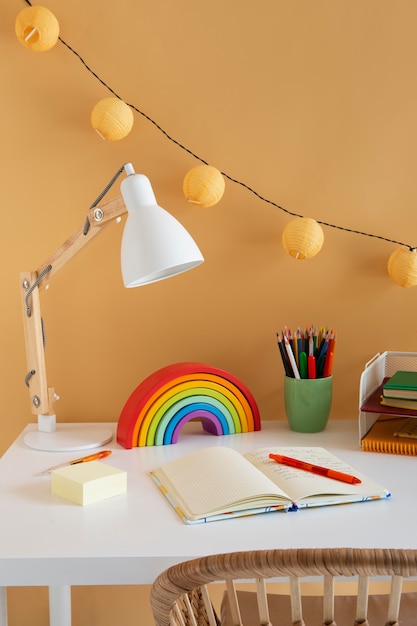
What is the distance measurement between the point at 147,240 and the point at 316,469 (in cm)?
48

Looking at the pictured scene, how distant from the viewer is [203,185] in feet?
5.05

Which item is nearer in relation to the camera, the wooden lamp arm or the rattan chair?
the rattan chair

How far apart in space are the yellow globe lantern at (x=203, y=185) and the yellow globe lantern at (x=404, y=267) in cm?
40

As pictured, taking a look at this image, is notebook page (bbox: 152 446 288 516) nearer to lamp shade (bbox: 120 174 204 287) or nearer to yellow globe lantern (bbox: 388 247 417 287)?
lamp shade (bbox: 120 174 204 287)

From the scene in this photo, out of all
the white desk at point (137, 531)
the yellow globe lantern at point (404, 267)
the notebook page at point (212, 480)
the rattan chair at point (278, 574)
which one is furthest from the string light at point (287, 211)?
the rattan chair at point (278, 574)

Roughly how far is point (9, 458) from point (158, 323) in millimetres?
466

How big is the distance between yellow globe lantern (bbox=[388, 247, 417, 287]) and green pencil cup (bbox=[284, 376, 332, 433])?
27 cm

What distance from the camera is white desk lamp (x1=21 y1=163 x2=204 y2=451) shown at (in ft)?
4.01

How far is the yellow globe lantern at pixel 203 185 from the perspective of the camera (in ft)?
5.06

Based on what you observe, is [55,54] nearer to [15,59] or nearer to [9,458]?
[15,59]

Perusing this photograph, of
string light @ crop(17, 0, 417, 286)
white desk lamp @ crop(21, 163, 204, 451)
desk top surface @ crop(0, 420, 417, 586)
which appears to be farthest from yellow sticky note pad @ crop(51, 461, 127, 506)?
string light @ crop(17, 0, 417, 286)

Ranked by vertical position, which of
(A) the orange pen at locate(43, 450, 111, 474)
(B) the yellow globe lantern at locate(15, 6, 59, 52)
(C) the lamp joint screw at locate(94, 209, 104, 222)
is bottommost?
(A) the orange pen at locate(43, 450, 111, 474)

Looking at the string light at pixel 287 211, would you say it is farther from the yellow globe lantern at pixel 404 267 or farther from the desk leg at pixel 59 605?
the desk leg at pixel 59 605

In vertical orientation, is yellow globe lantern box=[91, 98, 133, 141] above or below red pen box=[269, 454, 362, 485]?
above
